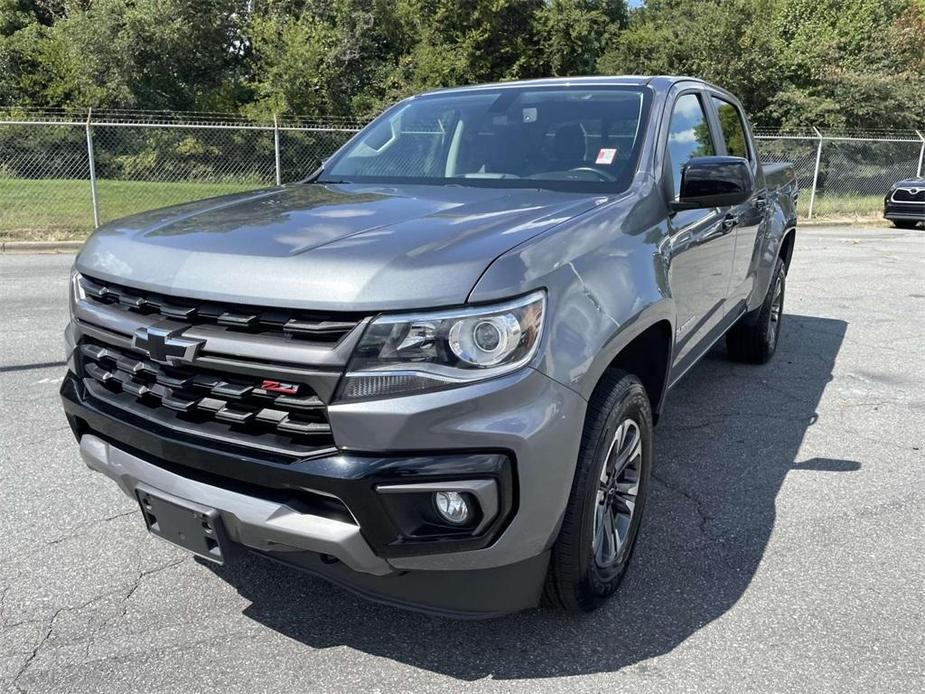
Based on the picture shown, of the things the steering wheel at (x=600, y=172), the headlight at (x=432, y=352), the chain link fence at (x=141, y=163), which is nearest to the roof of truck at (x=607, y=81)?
the steering wheel at (x=600, y=172)

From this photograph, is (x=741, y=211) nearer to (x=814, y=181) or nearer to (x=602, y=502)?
(x=602, y=502)

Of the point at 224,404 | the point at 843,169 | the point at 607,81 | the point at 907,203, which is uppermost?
the point at 607,81

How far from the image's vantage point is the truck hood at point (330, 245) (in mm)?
2023

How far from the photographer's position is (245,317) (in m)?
2.12

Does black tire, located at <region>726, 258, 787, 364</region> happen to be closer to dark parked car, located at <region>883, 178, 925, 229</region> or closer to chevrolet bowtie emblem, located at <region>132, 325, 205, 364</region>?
chevrolet bowtie emblem, located at <region>132, 325, 205, 364</region>

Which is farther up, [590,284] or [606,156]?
[606,156]

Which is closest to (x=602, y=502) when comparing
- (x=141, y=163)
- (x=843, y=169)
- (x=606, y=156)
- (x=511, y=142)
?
(x=606, y=156)

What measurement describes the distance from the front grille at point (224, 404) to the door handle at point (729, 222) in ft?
8.56

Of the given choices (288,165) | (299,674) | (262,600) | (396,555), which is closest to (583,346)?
(396,555)

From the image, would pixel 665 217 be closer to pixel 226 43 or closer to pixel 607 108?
pixel 607 108

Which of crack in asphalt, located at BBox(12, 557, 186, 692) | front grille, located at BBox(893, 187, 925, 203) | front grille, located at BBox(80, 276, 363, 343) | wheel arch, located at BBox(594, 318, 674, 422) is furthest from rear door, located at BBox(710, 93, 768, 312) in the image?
front grille, located at BBox(893, 187, 925, 203)

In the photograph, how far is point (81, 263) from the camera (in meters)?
2.67

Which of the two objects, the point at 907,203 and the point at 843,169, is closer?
the point at 907,203

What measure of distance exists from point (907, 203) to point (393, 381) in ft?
59.2
